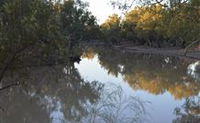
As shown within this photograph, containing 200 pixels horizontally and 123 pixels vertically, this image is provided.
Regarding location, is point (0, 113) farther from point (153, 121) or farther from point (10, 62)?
point (10, 62)

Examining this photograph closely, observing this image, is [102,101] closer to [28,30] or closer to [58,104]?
[28,30]

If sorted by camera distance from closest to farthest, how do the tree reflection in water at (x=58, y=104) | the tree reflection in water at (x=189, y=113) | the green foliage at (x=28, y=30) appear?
the green foliage at (x=28, y=30) < the tree reflection in water at (x=58, y=104) < the tree reflection in water at (x=189, y=113)

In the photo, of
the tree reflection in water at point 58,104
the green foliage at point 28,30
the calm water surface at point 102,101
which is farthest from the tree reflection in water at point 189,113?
the green foliage at point 28,30

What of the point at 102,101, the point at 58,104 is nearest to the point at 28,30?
the point at 102,101

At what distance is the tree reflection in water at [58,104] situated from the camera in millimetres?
15305

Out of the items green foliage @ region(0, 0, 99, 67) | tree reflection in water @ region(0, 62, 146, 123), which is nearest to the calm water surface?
tree reflection in water @ region(0, 62, 146, 123)

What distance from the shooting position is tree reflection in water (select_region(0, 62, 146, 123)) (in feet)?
50.2

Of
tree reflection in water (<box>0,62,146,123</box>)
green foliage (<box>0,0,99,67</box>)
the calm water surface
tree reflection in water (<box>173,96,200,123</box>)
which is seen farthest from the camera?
tree reflection in water (<box>173,96,200,123</box>)

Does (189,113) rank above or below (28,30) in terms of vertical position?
below

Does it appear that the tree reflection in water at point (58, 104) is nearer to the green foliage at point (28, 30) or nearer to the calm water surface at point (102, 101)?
the calm water surface at point (102, 101)

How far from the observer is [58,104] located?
83.1 feet

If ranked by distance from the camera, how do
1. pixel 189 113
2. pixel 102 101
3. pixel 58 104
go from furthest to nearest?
pixel 58 104
pixel 189 113
pixel 102 101

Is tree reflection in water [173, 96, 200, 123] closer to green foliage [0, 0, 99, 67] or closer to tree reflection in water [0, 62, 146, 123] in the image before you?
tree reflection in water [0, 62, 146, 123]

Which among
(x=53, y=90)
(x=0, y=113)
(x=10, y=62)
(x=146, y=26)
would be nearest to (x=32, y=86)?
(x=53, y=90)
